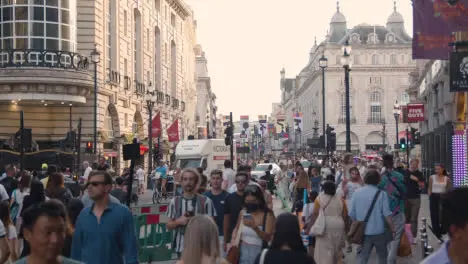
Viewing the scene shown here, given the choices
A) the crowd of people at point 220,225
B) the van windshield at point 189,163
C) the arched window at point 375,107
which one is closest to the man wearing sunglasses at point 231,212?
the crowd of people at point 220,225

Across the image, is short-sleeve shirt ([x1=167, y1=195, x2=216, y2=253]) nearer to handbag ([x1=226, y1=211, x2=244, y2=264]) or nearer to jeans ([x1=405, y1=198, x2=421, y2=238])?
handbag ([x1=226, y1=211, x2=244, y2=264])

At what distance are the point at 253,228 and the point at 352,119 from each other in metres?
124

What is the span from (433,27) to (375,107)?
115 meters

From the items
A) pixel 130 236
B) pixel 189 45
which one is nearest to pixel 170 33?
pixel 189 45

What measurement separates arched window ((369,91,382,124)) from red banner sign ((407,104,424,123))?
8238 cm

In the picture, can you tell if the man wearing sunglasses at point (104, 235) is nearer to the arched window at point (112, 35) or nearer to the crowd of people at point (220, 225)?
the crowd of people at point (220, 225)

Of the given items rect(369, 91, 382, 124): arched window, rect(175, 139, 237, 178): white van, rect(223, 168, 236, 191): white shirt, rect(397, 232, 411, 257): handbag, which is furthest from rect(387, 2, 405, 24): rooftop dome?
rect(397, 232, 411, 257): handbag

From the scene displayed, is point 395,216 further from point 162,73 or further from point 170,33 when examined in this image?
point 170,33

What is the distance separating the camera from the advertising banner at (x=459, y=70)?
1797 centimetres

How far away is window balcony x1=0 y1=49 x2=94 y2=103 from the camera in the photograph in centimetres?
4169

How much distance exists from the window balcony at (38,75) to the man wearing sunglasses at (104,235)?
1376 inches

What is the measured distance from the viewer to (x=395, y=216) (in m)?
14.3

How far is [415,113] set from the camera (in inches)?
1966

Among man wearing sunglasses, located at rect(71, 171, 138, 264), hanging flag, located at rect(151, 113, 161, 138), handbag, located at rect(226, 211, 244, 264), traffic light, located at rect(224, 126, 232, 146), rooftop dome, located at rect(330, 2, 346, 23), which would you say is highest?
rooftop dome, located at rect(330, 2, 346, 23)
